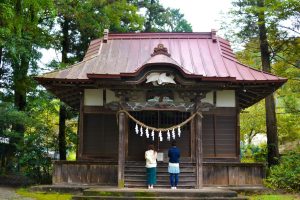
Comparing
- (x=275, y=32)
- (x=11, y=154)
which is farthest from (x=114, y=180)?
(x=275, y=32)

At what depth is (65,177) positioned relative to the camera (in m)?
14.0

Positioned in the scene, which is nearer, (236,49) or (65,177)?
(65,177)

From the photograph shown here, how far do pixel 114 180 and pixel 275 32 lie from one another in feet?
37.4

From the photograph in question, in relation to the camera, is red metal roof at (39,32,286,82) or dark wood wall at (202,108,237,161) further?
dark wood wall at (202,108,237,161)

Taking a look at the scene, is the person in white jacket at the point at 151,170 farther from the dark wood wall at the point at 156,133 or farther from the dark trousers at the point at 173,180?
the dark wood wall at the point at 156,133

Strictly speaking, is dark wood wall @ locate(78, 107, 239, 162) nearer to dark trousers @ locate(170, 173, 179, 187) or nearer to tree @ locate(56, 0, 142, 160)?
dark trousers @ locate(170, 173, 179, 187)

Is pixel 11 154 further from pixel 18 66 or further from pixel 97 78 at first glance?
pixel 97 78

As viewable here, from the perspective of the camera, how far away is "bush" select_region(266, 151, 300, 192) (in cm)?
1374

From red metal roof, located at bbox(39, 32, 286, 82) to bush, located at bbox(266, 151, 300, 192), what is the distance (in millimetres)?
3801

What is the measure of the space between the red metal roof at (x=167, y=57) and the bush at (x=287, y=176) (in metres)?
3.80

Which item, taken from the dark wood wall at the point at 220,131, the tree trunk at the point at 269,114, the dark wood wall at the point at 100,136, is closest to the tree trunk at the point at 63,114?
the dark wood wall at the point at 100,136

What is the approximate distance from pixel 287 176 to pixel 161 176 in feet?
17.0

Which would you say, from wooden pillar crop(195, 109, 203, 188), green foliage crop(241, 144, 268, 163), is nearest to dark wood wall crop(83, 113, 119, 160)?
wooden pillar crop(195, 109, 203, 188)

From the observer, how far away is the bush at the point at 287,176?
1374cm
